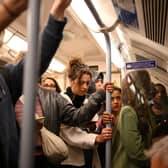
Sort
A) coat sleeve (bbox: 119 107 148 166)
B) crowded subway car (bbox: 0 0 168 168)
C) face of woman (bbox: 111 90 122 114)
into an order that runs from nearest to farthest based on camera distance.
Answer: crowded subway car (bbox: 0 0 168 168) → coat sleeve (bbox: 119 107 148 166) → face of woman (bbox: 111 90 122 114)

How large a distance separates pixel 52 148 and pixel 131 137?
528 mm

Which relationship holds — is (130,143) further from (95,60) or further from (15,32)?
(95,60)

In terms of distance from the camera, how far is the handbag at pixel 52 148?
5.41 ft

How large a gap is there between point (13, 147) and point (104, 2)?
3.97ft

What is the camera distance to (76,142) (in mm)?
2002

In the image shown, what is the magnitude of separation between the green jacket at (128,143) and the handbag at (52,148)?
16.9 inches

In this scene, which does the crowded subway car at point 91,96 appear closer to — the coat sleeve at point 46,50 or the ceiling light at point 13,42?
the coat sleeve at point 46,50

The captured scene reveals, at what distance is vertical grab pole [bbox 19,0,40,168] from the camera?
0.68 m

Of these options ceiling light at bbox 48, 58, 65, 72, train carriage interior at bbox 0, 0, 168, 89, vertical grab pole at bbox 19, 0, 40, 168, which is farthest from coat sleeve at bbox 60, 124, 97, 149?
ceiling light at bbox 48, 58, 65, 72

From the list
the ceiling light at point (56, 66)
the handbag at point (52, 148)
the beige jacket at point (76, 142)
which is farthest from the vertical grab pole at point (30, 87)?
the ceiling light at point (56, 66)

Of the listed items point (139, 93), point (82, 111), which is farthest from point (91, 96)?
point (139, 93)

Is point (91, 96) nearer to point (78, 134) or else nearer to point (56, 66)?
point (78, 134)

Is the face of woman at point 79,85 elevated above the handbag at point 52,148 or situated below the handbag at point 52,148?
above

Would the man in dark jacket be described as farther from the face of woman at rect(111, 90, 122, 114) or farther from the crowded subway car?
the face of woman at rect(111, 90, 122, 114)
